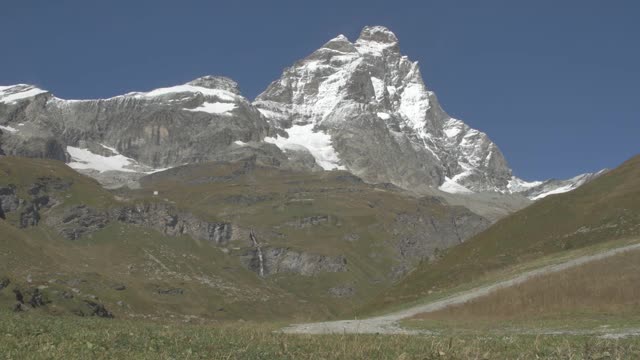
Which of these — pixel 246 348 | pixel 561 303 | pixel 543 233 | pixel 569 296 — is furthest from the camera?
pixel 543 233

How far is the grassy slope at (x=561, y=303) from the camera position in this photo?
46250mm

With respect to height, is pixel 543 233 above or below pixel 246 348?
above

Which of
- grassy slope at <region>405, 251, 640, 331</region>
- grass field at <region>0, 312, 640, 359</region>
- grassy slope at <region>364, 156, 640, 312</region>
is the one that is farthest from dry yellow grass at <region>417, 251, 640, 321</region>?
grass field at <region>0, 312, 640, 359</region>

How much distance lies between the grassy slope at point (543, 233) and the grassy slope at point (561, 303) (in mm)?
19707

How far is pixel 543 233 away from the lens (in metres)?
87.9

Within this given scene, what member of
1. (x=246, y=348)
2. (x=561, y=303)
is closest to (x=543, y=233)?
(x=561, y=303)

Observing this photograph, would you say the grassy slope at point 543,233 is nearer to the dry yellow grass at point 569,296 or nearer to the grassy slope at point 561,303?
the dry yellow grass at point 569,296

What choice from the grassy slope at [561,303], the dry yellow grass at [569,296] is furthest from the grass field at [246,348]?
the dry yellow grass at [569,296]

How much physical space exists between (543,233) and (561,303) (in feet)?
123

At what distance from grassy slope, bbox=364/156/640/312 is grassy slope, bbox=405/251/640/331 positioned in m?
19.7

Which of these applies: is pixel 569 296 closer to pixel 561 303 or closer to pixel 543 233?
pixel 561 303

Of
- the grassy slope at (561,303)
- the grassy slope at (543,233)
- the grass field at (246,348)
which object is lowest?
the grass field at (246,348)

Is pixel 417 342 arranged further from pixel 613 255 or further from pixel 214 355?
pixel 613 255

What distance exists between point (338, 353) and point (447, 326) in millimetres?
27034
